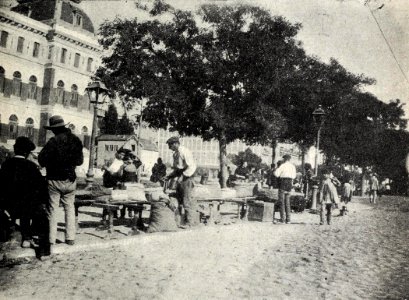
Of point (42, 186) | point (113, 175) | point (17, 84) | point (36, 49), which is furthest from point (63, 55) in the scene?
point (42, 186)

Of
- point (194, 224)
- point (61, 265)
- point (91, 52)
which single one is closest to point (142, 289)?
point (61, 265)

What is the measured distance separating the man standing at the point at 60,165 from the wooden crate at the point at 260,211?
21.0 ft

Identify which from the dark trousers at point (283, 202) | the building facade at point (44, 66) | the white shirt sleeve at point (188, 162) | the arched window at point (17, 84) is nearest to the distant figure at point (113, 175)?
the white shirt sleeve at point (188, 162)

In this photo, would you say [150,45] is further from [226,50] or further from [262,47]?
[262,47]

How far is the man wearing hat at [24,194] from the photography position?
5.45 m

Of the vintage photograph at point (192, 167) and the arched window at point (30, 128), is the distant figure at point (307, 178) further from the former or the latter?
the arched window at point (30, 128)

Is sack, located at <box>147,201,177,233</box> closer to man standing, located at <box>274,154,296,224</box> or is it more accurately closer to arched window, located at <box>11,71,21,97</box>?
man standing, located at <box>274,154,296,224</box>

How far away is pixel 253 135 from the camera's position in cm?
2077

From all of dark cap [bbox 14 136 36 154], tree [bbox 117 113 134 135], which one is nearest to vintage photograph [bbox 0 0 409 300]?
dark cap [bbox 14 136 36 154]

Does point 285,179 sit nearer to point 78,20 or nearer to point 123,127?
point 78,20

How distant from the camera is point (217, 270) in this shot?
527 centimetres

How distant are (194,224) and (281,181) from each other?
327 cm

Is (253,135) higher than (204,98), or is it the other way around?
(204,98)

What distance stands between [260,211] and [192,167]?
3.58 m
